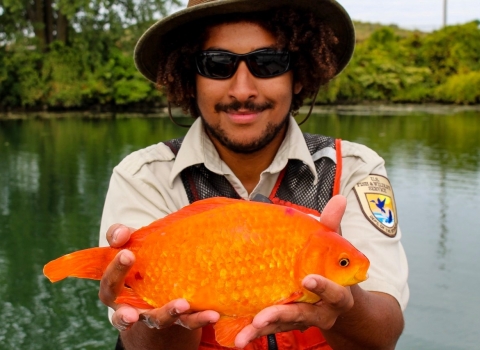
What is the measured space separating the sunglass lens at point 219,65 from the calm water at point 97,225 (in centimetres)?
472

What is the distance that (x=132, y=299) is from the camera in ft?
6.73

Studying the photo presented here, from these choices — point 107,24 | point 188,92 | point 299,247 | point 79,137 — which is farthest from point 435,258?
point 107,24

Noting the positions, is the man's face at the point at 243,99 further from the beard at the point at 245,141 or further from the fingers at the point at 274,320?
the fingers at the point at 274,320

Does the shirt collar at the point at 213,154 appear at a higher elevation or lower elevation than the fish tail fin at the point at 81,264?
higher

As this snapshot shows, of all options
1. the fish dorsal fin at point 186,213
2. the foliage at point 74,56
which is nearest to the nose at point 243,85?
the fish dorsal fin at point 186,213

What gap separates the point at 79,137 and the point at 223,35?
20057mm

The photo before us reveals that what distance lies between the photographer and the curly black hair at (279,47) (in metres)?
2.96

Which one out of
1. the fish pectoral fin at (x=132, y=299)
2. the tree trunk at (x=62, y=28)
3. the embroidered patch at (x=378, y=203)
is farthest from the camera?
the tree trunk at (x=62, y=28)

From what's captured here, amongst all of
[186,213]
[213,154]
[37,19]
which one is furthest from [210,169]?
[37,19]

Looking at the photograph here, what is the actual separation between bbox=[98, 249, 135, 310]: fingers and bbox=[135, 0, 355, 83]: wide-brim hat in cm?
125

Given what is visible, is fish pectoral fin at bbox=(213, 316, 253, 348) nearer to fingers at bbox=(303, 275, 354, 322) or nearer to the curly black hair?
fingers at bbox=(303, 275, 354, 322)

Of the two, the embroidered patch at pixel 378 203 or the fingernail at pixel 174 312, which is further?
A: the embroidered patch at pixel 378 203

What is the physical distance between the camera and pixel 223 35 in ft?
9.52

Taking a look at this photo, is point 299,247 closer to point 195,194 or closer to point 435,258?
point 195,194
